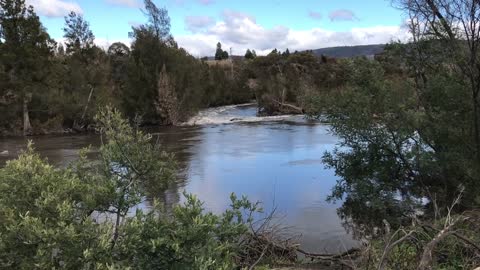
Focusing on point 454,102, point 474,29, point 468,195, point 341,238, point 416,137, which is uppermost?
point 474,29

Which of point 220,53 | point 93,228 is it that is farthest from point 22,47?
point 220,53

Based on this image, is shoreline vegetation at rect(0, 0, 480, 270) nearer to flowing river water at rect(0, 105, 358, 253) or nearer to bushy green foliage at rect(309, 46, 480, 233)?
bushy green foliage at rect(309, 46, 480, 233)

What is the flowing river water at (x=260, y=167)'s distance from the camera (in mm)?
11641

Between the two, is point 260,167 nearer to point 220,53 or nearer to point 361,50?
point 361,50

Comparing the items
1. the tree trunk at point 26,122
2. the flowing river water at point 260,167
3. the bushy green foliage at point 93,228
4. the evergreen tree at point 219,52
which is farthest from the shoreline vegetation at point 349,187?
the evergreen tree at point 219,52

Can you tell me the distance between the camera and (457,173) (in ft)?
34.8

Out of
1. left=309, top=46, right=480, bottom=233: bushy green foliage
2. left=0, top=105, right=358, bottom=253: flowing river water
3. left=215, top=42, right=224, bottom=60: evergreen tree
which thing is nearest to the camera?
left=309, top=46, right=480, bottom=233: bushy green foliage

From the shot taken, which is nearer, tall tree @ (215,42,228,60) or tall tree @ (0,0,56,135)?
tall tree @ (0,0,56,135)

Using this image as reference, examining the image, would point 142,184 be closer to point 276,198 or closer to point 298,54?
point 276,198

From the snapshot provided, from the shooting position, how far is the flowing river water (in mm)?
11641

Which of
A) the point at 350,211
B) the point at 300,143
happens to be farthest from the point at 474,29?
the point at 300,143

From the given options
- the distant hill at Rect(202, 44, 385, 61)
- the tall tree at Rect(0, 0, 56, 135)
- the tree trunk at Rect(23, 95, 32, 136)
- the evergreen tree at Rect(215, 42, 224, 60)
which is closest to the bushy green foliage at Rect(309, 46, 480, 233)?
the distant hill at Rect(202, 44, 385, 61)

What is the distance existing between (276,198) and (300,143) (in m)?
11.8

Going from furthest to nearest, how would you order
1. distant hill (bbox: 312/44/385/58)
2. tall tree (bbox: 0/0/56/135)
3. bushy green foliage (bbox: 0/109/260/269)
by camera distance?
tall tree (bbox: 0/0/56/135), distant hill (bbox: 312/44/385/58), bushy green foliage (bbox: 0/109/260/269)
